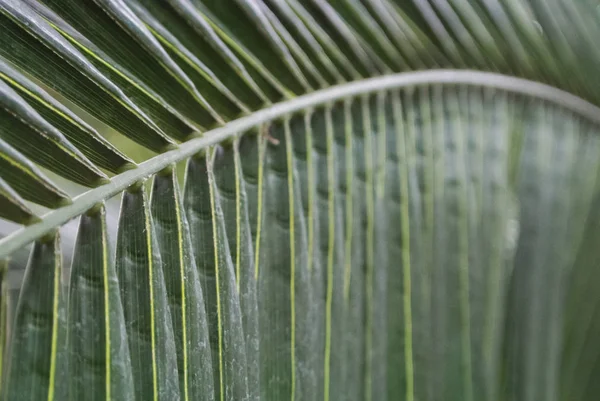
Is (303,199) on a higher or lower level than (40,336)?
higher

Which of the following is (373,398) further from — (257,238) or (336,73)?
(336,73)

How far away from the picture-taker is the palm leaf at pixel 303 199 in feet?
1.00

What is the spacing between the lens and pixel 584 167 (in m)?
0.60

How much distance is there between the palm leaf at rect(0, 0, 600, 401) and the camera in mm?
304

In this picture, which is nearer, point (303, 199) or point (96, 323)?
point (96, 323)

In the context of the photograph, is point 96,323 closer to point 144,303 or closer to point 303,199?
point 144,303

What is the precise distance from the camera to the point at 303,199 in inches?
17.6

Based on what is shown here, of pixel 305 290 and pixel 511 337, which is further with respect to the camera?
pixel 511 337

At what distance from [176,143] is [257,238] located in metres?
0.10

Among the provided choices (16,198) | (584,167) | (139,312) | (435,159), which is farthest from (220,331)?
(584,167)

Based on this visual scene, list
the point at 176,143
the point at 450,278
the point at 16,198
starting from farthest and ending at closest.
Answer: the point at 450,278, the point at 176,143, the point at 16,198

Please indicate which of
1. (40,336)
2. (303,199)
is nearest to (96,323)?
(40,336)

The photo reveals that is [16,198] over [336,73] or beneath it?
beneath

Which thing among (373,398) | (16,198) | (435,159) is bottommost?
(373,398)
